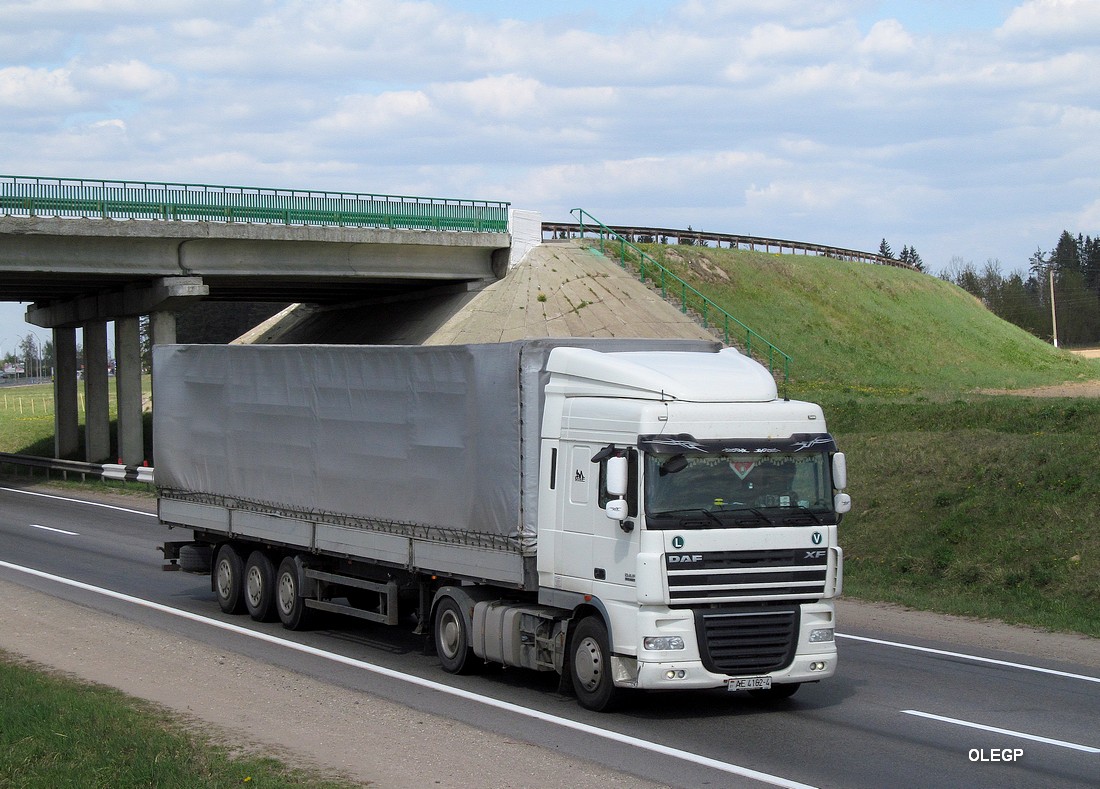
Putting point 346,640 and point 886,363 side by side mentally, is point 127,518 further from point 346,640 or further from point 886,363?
point 886,363

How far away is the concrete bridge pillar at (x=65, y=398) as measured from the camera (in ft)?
162

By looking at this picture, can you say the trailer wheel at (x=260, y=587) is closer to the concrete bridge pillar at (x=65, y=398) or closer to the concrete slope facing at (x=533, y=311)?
the concrete slope facing at (x=533, y=311)

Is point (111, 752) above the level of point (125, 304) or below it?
below

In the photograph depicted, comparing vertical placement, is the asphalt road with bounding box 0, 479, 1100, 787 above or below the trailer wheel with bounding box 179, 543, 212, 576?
below

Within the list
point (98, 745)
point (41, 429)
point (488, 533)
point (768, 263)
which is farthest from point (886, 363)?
point (98, 745)

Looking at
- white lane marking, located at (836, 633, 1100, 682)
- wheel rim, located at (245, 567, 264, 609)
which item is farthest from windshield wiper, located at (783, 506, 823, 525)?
wheel rim, located at (245, 567, 264, 609)

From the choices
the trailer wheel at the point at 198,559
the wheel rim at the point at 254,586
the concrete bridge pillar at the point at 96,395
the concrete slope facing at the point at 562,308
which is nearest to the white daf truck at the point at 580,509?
the wheel rim at the point at 254,586

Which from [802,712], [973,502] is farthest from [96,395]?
[802,712]

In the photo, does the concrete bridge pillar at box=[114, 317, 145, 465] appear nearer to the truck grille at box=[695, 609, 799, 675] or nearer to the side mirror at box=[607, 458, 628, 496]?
the side mirror at box=[607, 458, 628, 496]

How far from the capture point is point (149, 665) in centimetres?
1310

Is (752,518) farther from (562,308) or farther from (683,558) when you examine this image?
(562,308)

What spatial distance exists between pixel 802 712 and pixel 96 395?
4052cm

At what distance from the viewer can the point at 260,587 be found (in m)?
16.4

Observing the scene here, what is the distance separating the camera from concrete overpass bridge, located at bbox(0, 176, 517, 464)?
3675 cm
